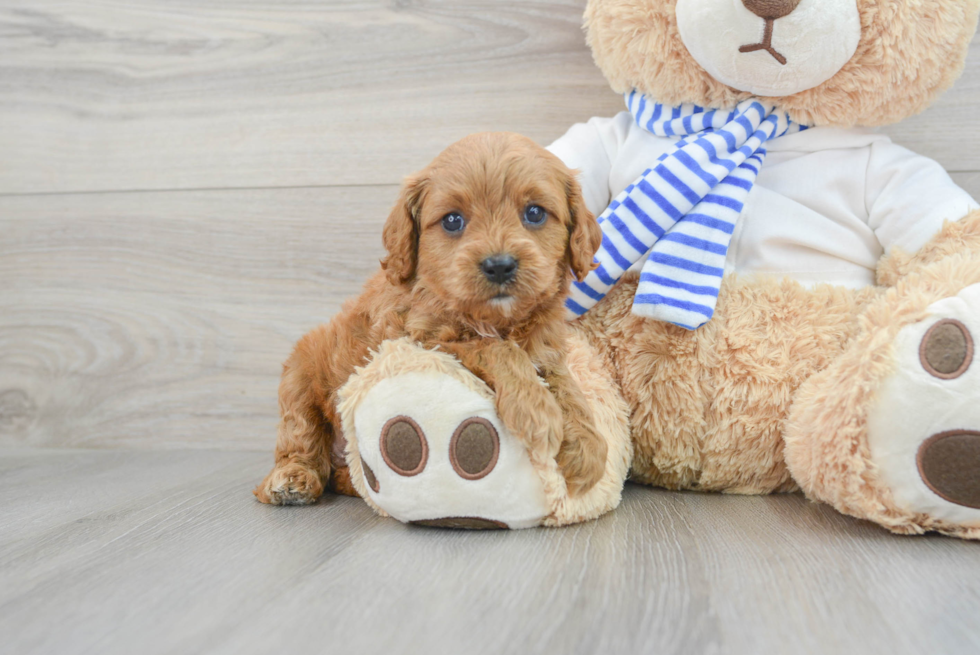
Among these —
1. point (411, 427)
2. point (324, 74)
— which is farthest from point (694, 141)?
point (324, 74)

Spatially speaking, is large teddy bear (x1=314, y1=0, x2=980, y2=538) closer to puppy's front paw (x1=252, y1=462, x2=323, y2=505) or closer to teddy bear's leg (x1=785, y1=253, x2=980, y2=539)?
teddy bear's leg (x1=785, y1=253, x2=980, y2=539)

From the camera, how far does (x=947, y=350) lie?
101cm

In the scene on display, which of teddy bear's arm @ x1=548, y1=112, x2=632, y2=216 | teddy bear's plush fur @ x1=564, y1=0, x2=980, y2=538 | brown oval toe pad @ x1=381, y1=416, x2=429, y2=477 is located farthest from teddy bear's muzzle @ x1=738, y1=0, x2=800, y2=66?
brown oval toe pad @ x1=381, y1=416, x2=429, y2=477

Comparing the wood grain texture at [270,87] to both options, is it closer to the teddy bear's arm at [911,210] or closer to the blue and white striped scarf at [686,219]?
the blue and white striped scarf at [686,219]

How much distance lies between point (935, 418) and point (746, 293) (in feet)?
1.30

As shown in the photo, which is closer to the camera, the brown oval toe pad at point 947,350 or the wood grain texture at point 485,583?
the wood grain texture at point 485,583

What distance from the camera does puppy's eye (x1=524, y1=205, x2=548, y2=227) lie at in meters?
1.08

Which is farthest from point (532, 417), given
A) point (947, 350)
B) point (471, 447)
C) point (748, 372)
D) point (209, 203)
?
point (209, 203)

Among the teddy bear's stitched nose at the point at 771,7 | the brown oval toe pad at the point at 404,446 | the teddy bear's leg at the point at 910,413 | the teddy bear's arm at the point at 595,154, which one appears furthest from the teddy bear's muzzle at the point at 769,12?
the brown oval toe pad at the point at 404,446

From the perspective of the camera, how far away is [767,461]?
130 centimetres

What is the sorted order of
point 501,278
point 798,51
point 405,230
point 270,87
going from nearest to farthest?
point 501,278 < point 405,230 < point 798,51 < point 270,87

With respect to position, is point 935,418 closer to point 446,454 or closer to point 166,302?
point 446,454

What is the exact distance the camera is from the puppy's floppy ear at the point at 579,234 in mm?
1134

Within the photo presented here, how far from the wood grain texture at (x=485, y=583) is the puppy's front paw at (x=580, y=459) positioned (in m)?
0.08
